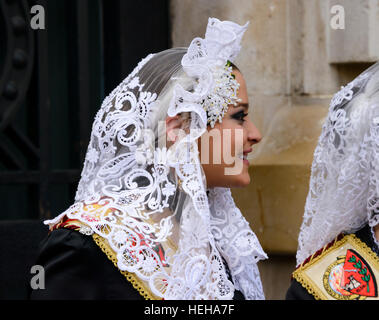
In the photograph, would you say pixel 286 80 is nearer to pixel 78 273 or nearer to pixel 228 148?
pixel 228 148

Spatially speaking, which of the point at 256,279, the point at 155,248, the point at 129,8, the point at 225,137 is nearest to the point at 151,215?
the point at 155,248

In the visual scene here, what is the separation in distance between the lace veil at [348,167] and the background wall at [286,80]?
3.38ft

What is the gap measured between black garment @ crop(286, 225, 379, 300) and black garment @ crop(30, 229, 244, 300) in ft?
1.71

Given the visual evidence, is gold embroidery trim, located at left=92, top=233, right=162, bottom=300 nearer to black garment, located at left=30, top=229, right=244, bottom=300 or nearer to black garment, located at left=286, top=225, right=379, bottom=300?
black garment, located at left=30, top=229, right=244, bottom=300

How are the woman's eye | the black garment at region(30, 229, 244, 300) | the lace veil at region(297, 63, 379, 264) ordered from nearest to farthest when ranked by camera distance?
1. the black garment at region(30, 229, 244, 300)
2. the lace veil at region(297, 63, 379, 264)
3. the woman's eye

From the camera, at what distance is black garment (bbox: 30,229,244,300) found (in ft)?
8.66

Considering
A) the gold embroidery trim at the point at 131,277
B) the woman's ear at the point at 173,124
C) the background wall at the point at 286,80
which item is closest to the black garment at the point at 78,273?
the gold embroidery trim at the point at 131,277

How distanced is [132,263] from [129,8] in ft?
6.37

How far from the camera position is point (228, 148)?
292cm

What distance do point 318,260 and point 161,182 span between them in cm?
57

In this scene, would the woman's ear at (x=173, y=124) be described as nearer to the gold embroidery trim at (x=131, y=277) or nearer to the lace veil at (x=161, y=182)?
the lace veil at (x=161, y=182)

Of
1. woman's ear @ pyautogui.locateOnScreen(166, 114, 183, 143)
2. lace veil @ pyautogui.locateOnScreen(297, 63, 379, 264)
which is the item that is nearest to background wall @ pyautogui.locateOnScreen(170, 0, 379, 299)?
lace veil @ pyautogui.locateOnScreen(297, 63, 379, 264)

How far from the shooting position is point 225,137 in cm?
294

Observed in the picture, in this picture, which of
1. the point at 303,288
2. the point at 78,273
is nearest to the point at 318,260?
the point at 303,288
